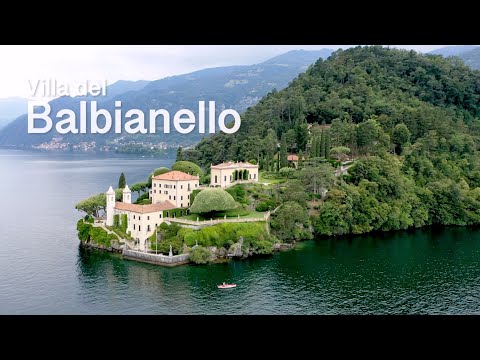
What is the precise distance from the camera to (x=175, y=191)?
2861 cm

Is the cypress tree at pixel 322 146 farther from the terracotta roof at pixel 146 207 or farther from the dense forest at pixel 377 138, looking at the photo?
the terracotta roof at pixel 146 207

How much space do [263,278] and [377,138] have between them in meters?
19.7

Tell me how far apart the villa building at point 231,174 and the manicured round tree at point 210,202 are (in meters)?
3.08

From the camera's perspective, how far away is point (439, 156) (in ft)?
130

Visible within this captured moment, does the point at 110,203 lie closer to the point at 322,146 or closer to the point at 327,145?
the point at 322,146

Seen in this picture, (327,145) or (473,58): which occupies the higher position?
(473,58)

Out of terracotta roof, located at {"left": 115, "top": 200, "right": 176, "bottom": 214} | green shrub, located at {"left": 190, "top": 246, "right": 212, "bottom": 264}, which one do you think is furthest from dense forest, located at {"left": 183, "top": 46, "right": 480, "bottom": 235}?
green shrub, located at {"left": 190, "top": 246, "right": 212, "bottom": 264}

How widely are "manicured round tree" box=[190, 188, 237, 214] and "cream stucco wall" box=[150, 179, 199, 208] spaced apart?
1.59 m

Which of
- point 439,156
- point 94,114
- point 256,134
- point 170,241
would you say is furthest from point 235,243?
point 439,156

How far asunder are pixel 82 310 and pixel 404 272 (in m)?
12.9

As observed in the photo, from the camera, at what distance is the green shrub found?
24.3m

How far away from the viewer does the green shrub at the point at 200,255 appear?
24312 mm

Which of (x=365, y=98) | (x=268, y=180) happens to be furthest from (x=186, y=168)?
(x=365, y=98)

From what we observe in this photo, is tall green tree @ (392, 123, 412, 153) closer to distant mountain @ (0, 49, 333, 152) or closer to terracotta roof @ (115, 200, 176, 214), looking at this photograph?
terracotta roof @ (115, 200, 176, 214)
